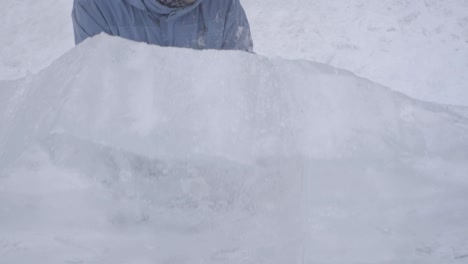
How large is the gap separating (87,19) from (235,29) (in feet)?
1.58

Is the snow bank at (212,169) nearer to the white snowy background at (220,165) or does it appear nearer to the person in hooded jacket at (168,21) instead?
the white snowy background at (220,165)

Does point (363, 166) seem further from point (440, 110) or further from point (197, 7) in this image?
point (197, 7)

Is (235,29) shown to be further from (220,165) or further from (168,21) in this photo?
(220,165)

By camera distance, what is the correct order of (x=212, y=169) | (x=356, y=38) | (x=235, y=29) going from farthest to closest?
1. (x=356, y=38)
2. (x=235, y=29)
3. (x=212, y=169)

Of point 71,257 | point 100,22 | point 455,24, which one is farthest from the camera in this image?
point 455,24

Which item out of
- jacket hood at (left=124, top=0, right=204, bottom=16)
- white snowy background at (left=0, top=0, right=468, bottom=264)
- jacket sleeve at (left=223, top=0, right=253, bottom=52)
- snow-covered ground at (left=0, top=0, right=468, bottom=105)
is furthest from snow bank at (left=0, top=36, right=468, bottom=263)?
snow-covered ground at (left=0, top=0, right=468, bottom=105)

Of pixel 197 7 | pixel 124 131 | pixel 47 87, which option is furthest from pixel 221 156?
pixel 197 7

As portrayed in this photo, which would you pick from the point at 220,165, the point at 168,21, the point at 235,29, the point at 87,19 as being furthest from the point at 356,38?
the point at 220,165

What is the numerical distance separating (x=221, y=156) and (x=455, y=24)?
76.4 inches

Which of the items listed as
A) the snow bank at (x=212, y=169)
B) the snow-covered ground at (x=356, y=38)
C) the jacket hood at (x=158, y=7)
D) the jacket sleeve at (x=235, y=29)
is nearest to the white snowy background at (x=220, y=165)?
the snow bank at (x=212, y=169)

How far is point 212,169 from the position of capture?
2.06 feet

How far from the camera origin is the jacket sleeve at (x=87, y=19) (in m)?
1.32

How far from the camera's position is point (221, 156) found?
2.07 ft

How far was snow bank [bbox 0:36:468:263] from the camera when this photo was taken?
1.96ft
